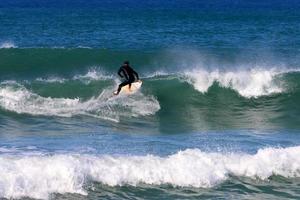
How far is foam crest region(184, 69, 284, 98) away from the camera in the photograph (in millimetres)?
25531

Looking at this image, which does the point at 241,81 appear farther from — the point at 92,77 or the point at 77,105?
the point at 77,105

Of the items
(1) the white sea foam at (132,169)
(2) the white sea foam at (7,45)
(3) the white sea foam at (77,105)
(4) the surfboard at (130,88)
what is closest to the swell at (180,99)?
(3) the white sea foam at (77,105)

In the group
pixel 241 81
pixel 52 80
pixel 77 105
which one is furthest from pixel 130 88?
pixel 241 81

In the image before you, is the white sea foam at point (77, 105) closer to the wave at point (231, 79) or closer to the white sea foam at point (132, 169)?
the wave at point (231, 79)

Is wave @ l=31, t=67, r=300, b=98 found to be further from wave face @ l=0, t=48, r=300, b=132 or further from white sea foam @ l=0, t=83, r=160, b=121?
white sea foam @ l=0, t=83, r=160, b=121

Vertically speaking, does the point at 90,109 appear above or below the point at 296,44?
below

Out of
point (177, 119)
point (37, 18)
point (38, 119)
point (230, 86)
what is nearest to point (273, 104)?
point (230, 86)

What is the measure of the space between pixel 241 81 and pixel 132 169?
524 inches

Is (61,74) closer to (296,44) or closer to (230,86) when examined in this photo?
(230,86)

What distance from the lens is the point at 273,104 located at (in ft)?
78.9

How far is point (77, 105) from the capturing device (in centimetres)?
2264

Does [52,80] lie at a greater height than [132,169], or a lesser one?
greater

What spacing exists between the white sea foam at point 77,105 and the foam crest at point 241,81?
10.1 ft

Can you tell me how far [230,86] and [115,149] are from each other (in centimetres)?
1087
